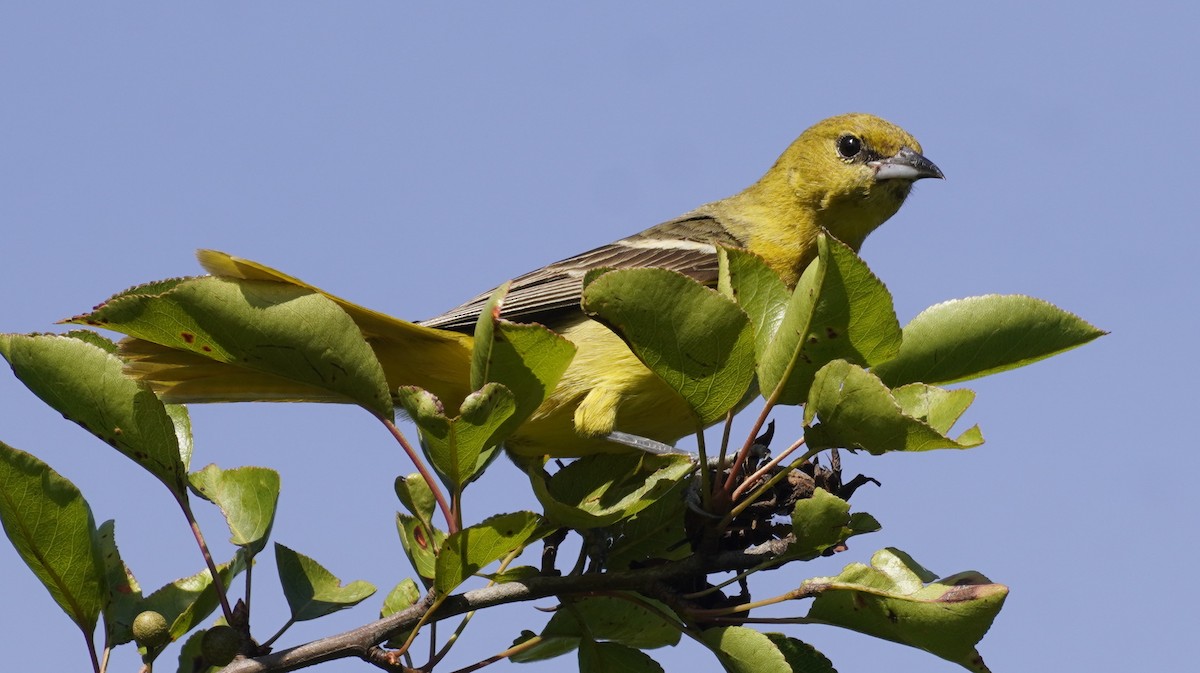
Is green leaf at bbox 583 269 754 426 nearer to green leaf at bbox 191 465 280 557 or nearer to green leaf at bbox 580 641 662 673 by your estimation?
green leaf at bbox 580 641 662 673

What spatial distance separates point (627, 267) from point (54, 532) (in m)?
1.40

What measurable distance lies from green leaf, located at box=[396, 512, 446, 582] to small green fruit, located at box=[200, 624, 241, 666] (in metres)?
0.39

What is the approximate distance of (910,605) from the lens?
235 cm

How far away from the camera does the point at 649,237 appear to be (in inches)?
225

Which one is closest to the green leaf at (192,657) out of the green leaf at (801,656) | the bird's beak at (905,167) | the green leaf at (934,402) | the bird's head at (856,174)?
the green leaf at (801,656)

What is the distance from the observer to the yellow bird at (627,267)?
334 centimetres

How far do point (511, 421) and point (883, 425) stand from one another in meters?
0.73

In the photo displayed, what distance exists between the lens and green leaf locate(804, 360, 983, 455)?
7.01ft

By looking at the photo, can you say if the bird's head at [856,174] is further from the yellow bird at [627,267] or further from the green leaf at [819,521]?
the green leaf at [819,521]

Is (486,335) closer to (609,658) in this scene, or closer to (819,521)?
(819,521)

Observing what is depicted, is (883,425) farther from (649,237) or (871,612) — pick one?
(649,237)

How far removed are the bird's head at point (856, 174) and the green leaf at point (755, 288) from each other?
120 inches

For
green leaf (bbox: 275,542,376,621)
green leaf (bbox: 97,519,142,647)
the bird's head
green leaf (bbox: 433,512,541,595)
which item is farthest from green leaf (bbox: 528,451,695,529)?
the bird's head

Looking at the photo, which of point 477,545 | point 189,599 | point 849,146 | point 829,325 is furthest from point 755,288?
point 849,146
